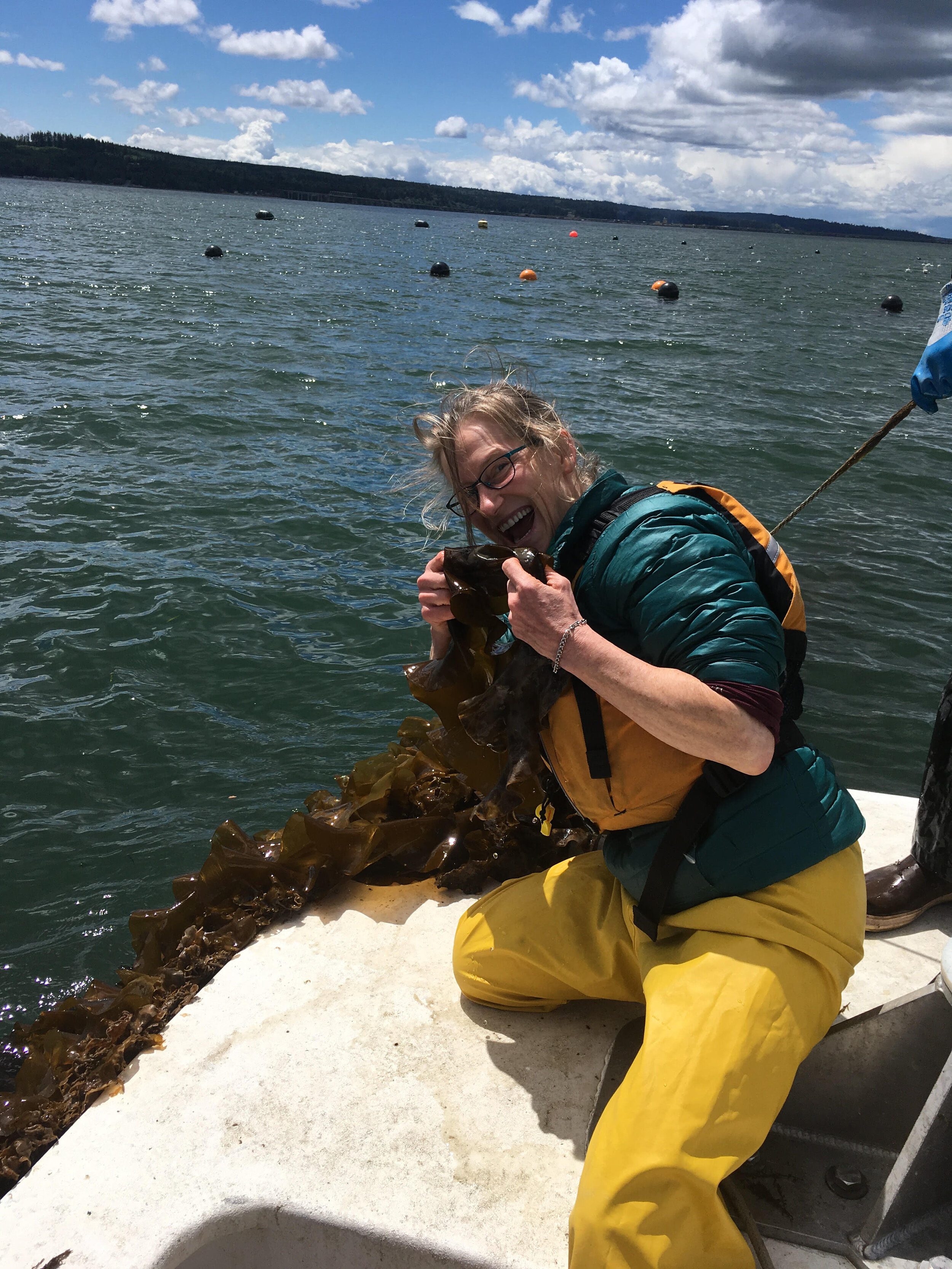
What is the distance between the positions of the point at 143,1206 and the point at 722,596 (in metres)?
1.84

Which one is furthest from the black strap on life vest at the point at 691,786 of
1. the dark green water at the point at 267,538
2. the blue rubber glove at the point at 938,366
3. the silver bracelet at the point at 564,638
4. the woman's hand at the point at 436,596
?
the dark green water at the point at 267,538

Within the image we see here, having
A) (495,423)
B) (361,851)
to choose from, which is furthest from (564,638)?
(361,851)

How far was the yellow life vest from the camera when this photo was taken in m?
2.15

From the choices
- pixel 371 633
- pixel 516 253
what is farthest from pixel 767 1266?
pixel 516 253

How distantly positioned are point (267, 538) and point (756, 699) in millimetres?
7508

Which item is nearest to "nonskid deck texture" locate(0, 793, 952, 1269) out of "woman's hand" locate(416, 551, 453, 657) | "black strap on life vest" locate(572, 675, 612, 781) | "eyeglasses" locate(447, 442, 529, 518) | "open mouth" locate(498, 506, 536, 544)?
"black strap on life vest" locate(572, 675, 612, 781)

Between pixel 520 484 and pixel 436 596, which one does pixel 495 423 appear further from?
pixel 436 596

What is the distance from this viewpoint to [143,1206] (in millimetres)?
2086

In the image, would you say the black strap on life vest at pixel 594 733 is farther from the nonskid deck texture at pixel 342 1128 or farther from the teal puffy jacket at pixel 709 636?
the nonskid deck texture at pixel 342 1128

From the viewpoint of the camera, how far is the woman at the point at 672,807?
1.81m

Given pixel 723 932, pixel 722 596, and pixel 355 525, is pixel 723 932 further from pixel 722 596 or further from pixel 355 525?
pixel 355 525

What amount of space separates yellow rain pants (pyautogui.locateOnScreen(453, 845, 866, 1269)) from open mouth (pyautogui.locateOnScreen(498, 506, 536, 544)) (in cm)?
100

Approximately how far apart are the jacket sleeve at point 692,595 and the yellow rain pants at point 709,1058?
54cm

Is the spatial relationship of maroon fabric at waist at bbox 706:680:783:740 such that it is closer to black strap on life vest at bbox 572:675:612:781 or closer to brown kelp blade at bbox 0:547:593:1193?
black strap on life vest at bbox 572:675:612:781
